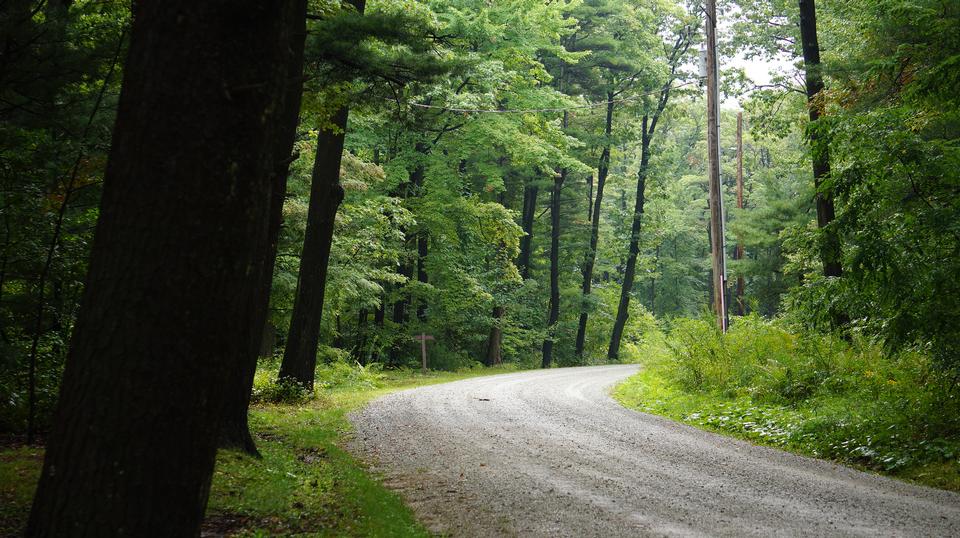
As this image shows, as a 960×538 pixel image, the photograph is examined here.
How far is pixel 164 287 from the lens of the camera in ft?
10.3

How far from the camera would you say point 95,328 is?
10.3ft

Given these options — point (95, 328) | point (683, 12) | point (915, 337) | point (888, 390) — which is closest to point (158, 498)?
point (95, 328)

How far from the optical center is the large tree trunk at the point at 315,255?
43.9 feet

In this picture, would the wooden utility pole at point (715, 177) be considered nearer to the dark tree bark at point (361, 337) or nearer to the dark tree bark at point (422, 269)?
the dark tree bark at point (422, 269)

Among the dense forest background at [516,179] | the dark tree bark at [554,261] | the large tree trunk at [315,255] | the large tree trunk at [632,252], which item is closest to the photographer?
the dense forest background at [516,179]

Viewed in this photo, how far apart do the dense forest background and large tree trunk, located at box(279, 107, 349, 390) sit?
0.05 meters

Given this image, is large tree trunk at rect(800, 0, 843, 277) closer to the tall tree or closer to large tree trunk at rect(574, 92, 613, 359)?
large tree trunk at rect(574, 92, 613, 359)

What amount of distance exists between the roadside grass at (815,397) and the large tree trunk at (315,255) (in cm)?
669

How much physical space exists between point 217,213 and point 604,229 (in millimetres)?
39946

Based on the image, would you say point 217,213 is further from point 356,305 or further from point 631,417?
point 356,305

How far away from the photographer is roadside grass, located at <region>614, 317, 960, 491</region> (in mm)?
8133

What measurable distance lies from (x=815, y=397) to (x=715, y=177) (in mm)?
7173

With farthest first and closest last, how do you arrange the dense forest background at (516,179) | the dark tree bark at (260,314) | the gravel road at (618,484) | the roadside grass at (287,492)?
the dark tree bark at (260,314)
the dense forest background at (516,179)
the gravel road at (618,484)
the roadside grass at (287,492)

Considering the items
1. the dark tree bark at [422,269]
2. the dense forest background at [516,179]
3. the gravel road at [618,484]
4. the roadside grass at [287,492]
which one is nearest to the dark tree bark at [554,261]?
the dense forest background at [516,179]
